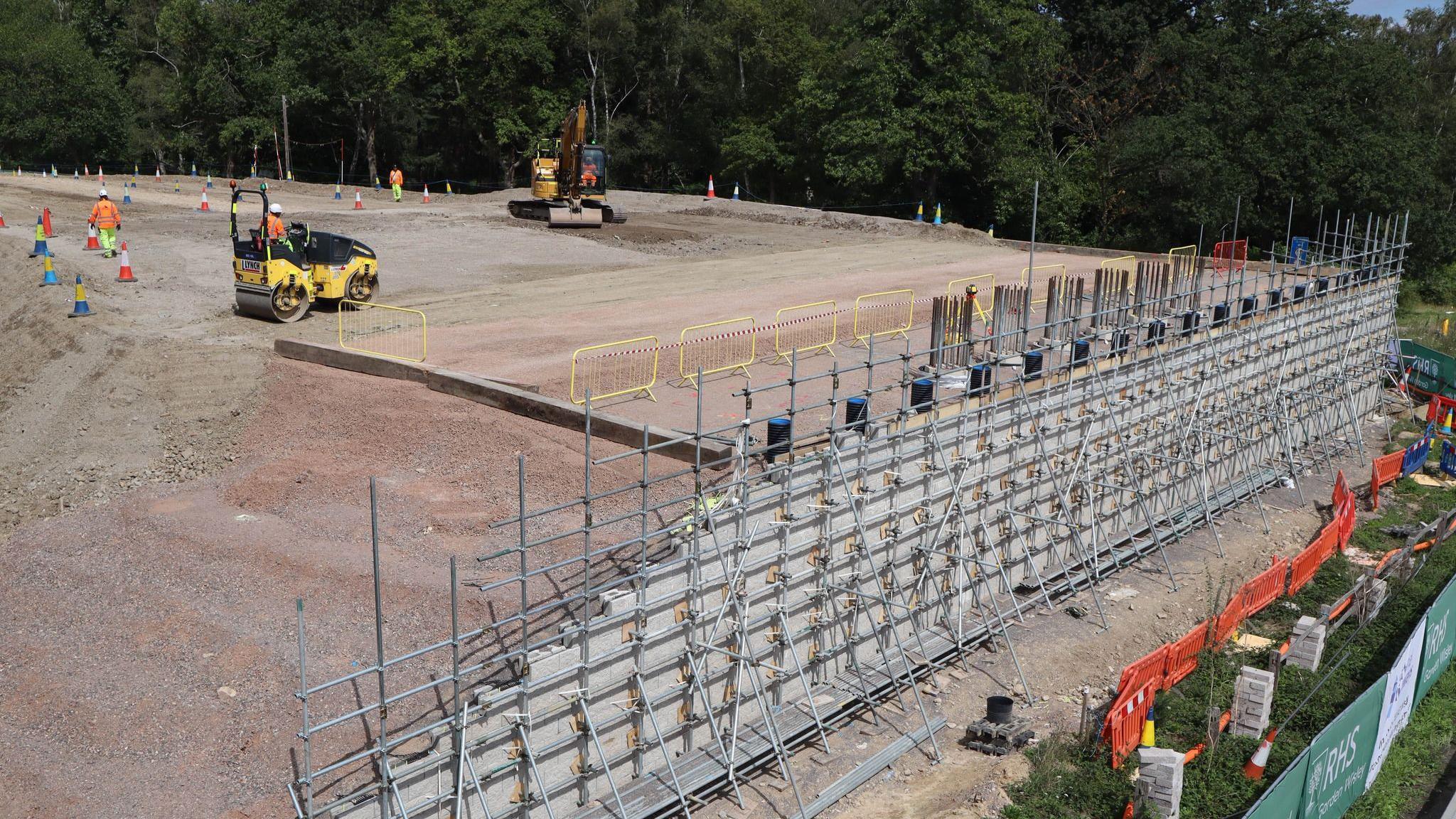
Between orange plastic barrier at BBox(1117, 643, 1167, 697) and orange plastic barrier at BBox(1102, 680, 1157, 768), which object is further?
orange plastic barrier at BBox(1117, 643, 1167, 697)

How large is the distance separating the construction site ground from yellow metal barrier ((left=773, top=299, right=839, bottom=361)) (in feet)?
3.28

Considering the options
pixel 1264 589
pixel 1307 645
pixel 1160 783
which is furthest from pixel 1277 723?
pixel 1264 589

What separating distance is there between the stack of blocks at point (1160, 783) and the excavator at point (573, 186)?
101 ft

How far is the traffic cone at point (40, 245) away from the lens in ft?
99.0

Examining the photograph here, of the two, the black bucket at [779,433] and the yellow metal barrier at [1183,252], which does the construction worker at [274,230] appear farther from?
the yellow metal barrier at [1183,252]

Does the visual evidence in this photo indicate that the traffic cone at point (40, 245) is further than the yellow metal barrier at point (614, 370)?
Yes

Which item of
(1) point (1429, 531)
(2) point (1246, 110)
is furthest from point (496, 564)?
(2) point (1246, 110)

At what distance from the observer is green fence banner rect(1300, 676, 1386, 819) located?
1178 centimetres

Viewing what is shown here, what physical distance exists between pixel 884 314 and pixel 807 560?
44.1 feet

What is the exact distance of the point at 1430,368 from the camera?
31578 millimetres

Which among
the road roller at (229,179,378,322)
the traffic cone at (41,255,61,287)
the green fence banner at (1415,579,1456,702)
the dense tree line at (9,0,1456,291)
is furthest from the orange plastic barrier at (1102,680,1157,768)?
the dense tree line at (9,0,1456,291)

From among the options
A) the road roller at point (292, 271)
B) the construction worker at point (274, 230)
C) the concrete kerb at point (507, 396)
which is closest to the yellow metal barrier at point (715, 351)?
the concrete kerb at point (507, 396)

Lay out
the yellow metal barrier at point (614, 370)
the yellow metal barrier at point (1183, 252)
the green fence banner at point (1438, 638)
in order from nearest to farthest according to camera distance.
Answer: the green fence banner at point (1438, 638) → the yellow metal barrier at point (614, 370) → the yellow metal barrier at point (1183, 252)

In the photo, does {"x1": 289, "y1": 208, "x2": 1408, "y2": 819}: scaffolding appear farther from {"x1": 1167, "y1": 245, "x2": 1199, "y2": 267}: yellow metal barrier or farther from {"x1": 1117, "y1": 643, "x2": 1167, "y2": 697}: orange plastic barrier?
{"x1": 1167, "y1": 245, "x2": 1199, "y2": 267}: yellow metal barrier
